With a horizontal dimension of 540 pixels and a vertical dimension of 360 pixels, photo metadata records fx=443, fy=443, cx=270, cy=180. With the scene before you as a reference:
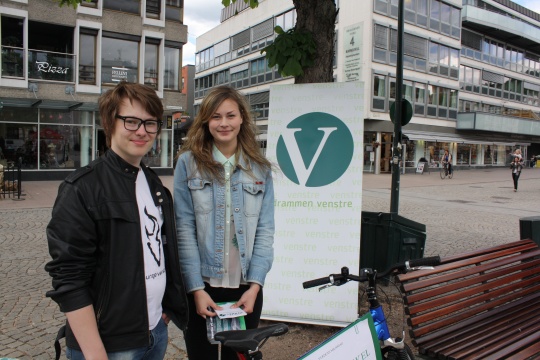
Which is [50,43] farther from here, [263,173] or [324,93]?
[263,173]

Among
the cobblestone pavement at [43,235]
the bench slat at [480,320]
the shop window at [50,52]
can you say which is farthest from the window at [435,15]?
the bench slat at [480,320]

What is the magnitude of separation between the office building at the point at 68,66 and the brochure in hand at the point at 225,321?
58.7 feet

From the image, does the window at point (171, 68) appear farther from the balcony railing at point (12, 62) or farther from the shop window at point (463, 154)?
the shop window at point (463, 154)

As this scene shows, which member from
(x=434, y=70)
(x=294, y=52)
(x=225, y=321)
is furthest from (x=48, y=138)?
(x=434, y=70)

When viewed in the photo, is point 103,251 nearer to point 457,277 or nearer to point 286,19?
point 457,277

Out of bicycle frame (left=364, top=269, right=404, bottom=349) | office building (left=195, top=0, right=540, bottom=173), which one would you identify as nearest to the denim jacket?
bicycle frame (left=364, top=269, right=404, bottom=349)

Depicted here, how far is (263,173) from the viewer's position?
2.28m

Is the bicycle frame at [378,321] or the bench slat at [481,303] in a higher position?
the bicycle frame at [378,321]

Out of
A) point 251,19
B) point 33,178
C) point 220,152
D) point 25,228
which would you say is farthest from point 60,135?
point 251,19

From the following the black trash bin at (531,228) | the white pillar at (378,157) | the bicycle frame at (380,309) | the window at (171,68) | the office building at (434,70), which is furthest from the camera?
the white pillar at (378,157)

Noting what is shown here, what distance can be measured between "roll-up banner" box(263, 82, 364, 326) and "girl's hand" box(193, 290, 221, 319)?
2020 mm

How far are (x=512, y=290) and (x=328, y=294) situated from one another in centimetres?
149

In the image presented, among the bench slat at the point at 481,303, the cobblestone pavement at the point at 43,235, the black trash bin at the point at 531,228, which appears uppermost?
the black trash bin at the point at 531,228

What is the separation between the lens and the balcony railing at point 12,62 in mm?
17922
